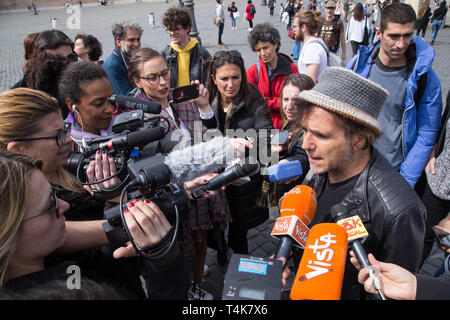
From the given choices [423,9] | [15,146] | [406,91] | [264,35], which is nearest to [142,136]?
[15,146]

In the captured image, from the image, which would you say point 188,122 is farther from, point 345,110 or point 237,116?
point 345,110

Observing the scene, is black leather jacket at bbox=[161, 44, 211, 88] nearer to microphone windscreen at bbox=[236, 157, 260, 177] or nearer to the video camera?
the video camera

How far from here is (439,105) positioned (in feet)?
8.71

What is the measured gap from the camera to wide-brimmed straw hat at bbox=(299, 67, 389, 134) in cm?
144

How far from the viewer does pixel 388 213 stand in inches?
55.6

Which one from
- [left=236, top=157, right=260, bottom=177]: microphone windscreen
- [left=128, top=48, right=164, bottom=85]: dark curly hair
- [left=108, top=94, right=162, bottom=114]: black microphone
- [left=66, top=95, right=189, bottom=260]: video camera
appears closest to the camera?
[left=66, top=95, right=189, bottom=260]: video camera

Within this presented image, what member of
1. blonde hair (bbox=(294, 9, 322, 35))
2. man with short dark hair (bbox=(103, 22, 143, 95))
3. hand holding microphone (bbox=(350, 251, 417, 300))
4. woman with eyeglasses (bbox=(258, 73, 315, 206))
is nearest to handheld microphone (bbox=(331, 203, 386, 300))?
hand holding microphone (bbox=(350, 251, 417, 300))

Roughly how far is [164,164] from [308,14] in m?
3.88

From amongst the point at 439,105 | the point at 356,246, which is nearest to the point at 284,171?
the point at 356,246

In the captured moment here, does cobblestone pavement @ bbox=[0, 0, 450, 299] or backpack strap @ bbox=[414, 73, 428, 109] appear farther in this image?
cobblestone pavement @ bbox=[0, 0, 450, 299]

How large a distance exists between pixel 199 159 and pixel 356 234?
2.71 ft

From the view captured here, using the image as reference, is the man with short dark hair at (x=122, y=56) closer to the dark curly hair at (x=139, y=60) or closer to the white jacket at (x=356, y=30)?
the dark curly hair at (x=139, y=60)
